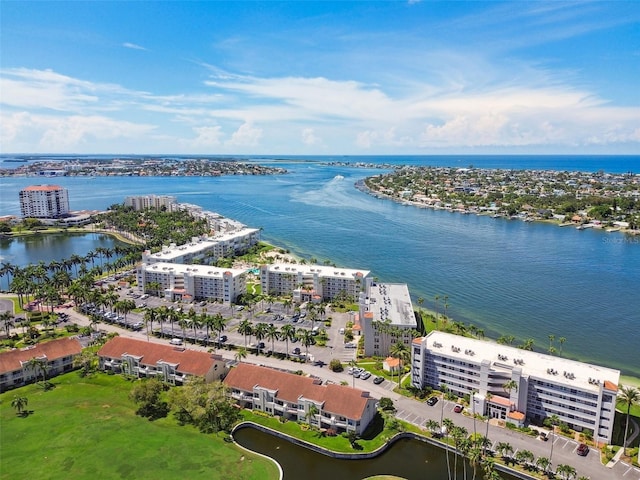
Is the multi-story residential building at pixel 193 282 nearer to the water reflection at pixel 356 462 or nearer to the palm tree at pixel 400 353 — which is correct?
the palm tree at pixel 400 353

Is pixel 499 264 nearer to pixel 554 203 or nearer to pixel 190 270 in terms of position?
pixel 190 270

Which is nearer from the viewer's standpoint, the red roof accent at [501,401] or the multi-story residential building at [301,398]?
the multi-story residential building at [301,398]

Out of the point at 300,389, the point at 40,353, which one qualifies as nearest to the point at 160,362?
the point at 40,353

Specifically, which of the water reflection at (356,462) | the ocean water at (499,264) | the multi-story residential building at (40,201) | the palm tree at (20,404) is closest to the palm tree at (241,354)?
the water reflection at (356,462)

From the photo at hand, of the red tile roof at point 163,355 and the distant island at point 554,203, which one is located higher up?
the distant island at point 554,203

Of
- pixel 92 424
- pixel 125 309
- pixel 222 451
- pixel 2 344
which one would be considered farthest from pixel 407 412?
pixel 2 344

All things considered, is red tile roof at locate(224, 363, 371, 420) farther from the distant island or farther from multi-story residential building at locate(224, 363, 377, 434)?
the distant island

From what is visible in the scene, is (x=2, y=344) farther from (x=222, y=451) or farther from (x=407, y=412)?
(x=407, y=412)
